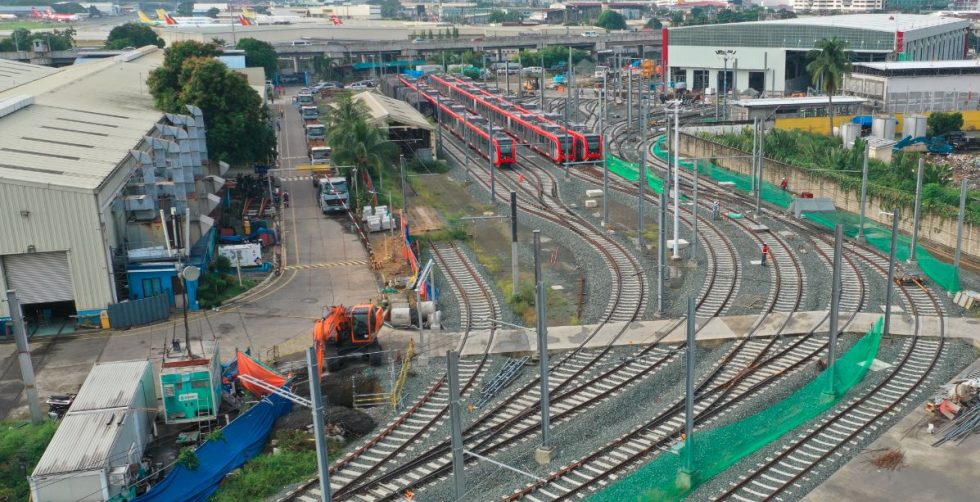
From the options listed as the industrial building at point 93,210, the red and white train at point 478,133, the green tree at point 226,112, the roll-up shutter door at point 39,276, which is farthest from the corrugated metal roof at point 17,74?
the roll-up shutter door at point 39,276

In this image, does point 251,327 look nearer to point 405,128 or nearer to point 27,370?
point 27,370

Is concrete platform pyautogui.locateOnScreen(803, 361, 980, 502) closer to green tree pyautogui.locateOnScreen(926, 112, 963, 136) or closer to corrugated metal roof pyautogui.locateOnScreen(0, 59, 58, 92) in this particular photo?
green tree pyautogui.locateOnScreen(926, 112, 963, 136)

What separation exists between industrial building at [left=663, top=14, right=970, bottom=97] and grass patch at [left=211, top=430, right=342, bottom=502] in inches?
2743

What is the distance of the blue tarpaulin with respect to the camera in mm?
19408

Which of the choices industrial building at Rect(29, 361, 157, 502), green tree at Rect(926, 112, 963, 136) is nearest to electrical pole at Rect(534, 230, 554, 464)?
industrial building at Rect(29, 361, 157, 502)

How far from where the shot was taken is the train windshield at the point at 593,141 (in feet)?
181

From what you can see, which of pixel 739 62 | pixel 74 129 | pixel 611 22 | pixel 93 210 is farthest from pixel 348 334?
pixel 611 22

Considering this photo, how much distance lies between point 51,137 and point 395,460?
2434 centimetres

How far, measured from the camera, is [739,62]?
94375 millimetres

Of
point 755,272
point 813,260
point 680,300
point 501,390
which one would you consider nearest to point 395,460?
point 501,390

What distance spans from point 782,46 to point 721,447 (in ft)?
256

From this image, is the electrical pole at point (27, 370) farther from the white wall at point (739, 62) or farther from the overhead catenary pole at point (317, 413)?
the white wall at point (739, 62)

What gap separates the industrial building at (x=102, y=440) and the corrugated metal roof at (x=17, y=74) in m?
42.1

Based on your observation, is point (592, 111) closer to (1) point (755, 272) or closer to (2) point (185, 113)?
(2) point (185, 113)
